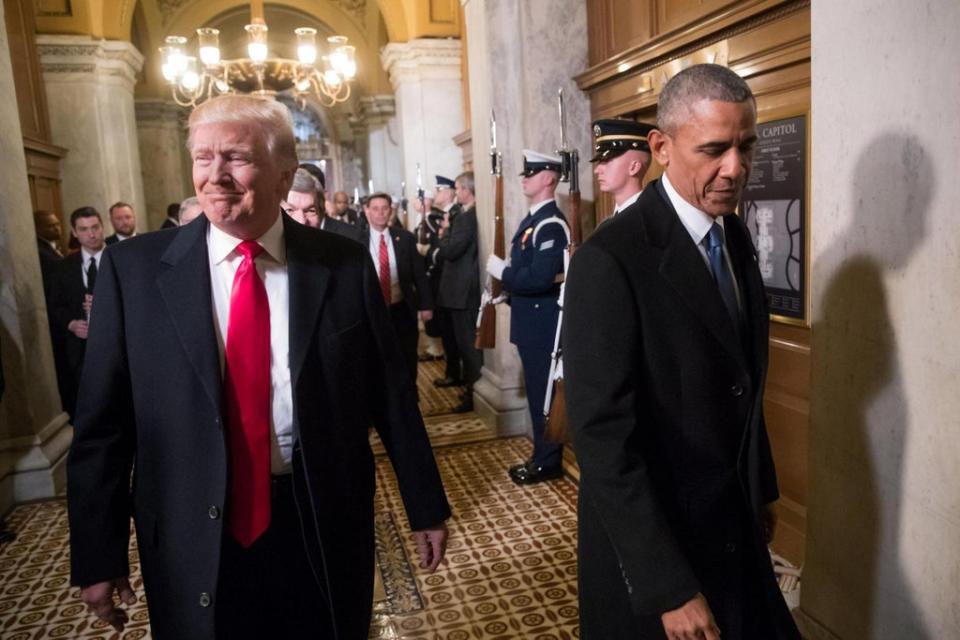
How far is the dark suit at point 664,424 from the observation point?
1.40 m

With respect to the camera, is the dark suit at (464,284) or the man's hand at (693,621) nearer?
the man's hand at (693,621)

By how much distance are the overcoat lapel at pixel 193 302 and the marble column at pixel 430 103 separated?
882 centimetres

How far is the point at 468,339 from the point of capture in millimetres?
6199

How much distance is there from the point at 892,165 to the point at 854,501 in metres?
0.98

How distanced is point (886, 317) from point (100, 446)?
2.01 meters

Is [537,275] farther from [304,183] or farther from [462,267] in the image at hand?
[462,267]

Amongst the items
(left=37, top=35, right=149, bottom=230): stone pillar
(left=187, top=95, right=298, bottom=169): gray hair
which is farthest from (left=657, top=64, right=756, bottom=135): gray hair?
(left=37, top=35, right=149, bottom=230): stone pillar

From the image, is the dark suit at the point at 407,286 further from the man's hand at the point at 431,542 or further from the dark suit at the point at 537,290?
the man's hand at the point at 431,542

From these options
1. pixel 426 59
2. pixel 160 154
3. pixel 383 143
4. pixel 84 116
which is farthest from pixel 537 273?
pixel 160 154

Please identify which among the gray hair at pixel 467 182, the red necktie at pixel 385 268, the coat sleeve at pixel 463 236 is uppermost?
the gray hair at pixel 467 182

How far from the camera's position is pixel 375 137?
15.0 metres

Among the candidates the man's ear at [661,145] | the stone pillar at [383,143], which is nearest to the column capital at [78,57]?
the stone pillar at [383,143]

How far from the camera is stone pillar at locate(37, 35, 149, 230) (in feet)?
29.8

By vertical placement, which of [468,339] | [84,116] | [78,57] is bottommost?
[468,339]
